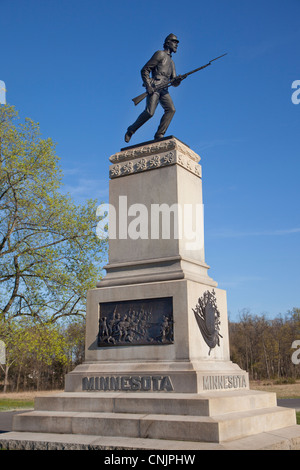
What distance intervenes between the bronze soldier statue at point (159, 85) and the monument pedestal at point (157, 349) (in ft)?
2.37

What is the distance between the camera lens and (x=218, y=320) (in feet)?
29.4

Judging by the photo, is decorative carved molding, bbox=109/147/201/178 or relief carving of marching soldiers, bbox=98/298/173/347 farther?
decorative carved molding, bbox=109/147/201/178

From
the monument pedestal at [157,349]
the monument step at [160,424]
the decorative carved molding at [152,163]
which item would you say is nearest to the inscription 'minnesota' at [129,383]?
the monument pedestal at [157,349]

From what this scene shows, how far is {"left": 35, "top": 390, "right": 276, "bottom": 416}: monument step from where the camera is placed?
6816 millimetres

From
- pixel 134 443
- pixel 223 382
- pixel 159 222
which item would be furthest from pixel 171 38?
pixel 134 443

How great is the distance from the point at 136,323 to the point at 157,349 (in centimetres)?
61

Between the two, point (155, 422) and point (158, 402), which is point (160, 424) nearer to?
point (155, 422)

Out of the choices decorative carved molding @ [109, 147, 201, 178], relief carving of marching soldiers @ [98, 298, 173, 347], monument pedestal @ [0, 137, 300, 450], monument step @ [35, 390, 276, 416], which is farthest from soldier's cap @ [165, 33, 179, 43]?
monument step @ [35, 390, 276, 416]

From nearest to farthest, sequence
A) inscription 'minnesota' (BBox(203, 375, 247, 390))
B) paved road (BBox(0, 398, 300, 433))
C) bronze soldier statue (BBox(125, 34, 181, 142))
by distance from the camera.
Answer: inscription 'minnesota' (BBox(203, 375, 247, 390))
bronze soldier statue (BBox(125, 34, 181, 142))
paved road (BBox(0, 398, 300, 433))

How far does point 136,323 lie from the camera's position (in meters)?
8.34

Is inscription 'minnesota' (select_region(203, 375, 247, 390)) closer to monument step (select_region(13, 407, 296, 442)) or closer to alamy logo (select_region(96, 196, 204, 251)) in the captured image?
monument step (select_region(13, 407, 296, 442))

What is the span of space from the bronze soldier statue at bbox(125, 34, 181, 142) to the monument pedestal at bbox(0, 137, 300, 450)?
72 centimetres

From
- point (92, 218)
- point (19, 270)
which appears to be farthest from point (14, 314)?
point (92, 218)
